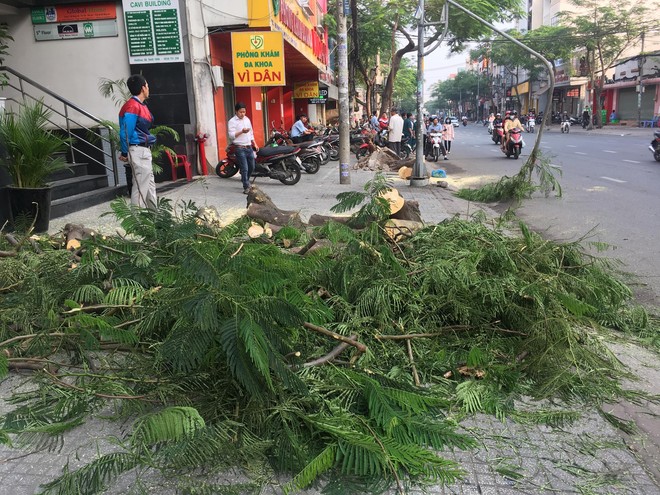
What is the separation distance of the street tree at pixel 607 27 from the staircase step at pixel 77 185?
41981mm

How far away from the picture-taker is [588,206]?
9.45 meters

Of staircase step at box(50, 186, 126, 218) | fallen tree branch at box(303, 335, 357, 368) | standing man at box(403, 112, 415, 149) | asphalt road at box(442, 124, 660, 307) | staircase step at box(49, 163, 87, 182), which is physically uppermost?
standing man at box(403, 112, 415, 149)

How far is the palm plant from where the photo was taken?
675cm

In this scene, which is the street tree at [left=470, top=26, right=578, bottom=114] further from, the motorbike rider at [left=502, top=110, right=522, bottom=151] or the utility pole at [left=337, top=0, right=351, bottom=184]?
the utility pole at [left=337, top=0, right=351, bottom=184]

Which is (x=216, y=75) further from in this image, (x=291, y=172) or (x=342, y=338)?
(x=342, y=338)

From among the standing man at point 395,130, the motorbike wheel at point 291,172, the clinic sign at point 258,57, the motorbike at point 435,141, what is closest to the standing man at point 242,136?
the motorbike wheel at point 291,172

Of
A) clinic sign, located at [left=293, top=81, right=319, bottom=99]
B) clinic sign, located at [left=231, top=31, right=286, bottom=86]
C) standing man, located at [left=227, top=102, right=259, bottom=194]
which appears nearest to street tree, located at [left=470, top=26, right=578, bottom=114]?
clinic sign, located at [left=293, top=81, right=319, bottom=99]

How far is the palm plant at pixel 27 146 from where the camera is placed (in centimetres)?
675

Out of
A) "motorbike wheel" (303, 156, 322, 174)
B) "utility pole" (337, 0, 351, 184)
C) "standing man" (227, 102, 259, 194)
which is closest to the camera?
"standing man" (227, 102, 259, 194)

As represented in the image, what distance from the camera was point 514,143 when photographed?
1834 centimetres

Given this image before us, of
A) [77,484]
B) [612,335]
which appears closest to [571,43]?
[612,335]

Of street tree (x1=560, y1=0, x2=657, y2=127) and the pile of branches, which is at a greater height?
street tree (x1=560, y1=0, x2=657, y2=127)

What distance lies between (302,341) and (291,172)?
32.2 ft

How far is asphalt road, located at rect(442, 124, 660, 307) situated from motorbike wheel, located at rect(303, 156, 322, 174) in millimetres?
3611
